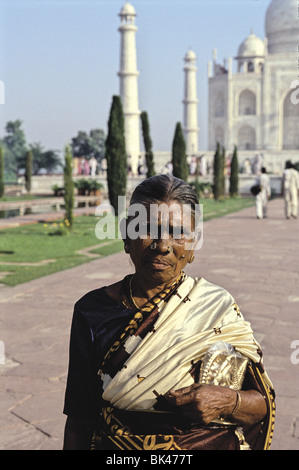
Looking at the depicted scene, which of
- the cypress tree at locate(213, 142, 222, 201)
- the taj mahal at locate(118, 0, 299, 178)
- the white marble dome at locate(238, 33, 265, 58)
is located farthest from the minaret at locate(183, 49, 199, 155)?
the cypress tree at locate(213, 142, 222, 201)

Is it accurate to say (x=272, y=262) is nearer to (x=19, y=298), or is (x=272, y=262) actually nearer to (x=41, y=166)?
(x=19, y=298)

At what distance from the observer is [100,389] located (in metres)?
1.49

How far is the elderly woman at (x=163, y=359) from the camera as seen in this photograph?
4.52 ft

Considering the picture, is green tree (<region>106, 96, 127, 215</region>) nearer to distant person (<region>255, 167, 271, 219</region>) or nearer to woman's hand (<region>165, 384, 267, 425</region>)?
distant person (<region>255, 167, 271, 219</region>)

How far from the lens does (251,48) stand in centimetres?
4944

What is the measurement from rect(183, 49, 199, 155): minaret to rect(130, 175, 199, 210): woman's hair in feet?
147

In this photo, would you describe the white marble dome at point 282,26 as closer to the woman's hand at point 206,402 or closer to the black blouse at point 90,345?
the black blouse at point 90,345

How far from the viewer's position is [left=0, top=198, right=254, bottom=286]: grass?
286 inches

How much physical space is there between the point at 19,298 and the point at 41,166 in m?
37.3

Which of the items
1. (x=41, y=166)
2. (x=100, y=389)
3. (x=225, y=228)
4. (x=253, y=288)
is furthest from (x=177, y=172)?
(x=41, y=166)

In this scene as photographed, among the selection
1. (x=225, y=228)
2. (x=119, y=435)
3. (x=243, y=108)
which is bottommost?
(x=225, y=228)

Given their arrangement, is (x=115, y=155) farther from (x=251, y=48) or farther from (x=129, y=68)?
(x=251, y=48)

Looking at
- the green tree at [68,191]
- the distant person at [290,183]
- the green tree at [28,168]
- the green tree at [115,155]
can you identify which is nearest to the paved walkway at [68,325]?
the green tree at [68,191]

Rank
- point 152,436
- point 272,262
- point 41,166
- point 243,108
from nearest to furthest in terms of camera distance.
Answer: point 152,436 < point 272,262 < point 41,166 < point 243,108
